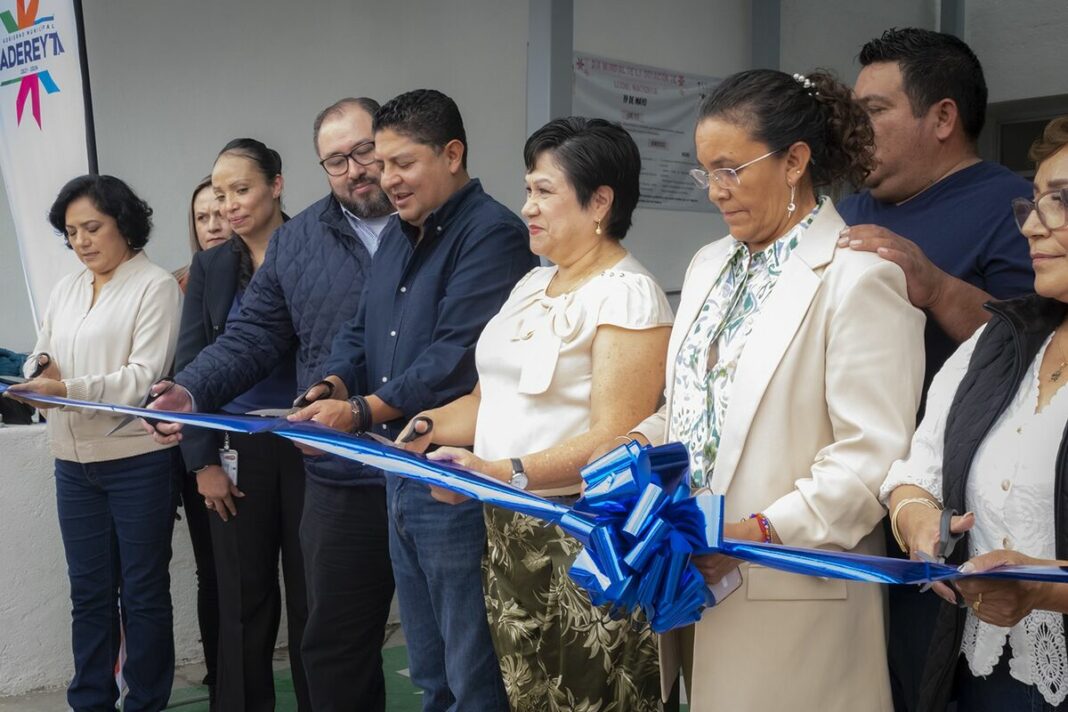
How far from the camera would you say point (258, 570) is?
371 cm

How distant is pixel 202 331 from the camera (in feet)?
12.7

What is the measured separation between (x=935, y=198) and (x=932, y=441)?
0.77 meters

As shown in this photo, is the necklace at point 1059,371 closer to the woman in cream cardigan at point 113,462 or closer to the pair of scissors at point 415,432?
the pair of scissors at point 415,432

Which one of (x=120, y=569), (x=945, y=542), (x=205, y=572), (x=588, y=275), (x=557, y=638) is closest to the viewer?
(x=945, y=542)

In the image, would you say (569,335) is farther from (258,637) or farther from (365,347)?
(258,637)

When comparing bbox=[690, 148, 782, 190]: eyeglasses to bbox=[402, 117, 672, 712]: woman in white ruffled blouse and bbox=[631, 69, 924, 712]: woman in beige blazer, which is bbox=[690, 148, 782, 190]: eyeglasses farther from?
bbox=[402, 117, 672, 712]: woman in white ruffled blouse

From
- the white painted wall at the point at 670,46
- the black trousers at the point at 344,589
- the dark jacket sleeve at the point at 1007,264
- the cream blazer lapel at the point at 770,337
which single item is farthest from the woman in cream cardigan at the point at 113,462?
the white painted wall at the point at 670,46

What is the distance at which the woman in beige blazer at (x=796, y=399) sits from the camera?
1.88 m

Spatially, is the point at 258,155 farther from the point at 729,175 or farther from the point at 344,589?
the point at 729,175

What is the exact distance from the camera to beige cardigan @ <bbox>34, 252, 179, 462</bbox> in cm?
390

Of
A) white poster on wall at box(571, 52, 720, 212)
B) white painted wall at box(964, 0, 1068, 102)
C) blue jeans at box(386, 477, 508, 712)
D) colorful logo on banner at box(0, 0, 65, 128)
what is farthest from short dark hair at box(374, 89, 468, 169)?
white painted wall at box(964, 0, 1068, 102)

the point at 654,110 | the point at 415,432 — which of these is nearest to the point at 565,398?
the point at 415,432

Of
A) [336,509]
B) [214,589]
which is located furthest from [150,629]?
[336,509]

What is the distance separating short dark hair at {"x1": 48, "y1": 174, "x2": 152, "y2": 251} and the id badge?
3.15ft
